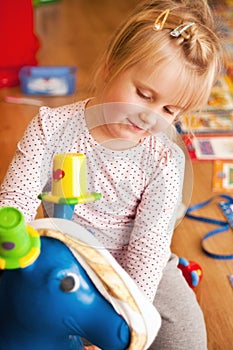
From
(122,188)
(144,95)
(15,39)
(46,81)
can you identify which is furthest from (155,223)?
(15,39)

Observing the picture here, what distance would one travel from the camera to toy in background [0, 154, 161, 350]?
456 mm

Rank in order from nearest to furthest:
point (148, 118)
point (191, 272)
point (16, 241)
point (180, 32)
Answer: point (16, 241), point (148, 118), point (180, 32), point (191, 272)

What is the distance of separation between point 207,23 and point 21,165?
0.35 meters

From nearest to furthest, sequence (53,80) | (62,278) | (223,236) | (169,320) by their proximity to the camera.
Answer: (62,278) < (169,320) < (223,236) < (53,80)

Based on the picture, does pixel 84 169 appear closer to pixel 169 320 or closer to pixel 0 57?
pixel 169 320

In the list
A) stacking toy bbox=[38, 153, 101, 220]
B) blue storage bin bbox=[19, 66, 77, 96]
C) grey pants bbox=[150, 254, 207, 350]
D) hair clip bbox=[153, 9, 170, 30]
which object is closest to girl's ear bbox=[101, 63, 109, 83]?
hair clip bbox=[153, 9, 170, 30]

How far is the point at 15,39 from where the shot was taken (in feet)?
5.95

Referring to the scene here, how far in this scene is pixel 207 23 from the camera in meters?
A: 0.74

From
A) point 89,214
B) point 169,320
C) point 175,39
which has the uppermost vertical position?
point 175,39

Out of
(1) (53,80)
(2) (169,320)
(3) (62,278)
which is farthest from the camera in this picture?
(1) (53,80)

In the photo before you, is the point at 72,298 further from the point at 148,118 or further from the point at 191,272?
the point at 191,272

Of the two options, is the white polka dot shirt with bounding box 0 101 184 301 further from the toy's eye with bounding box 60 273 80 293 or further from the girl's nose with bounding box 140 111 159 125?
the toy's eye with bounding box 60 273 80 293

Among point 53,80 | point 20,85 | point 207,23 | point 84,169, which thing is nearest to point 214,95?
point 53,80

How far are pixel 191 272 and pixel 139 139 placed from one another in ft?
1.48
